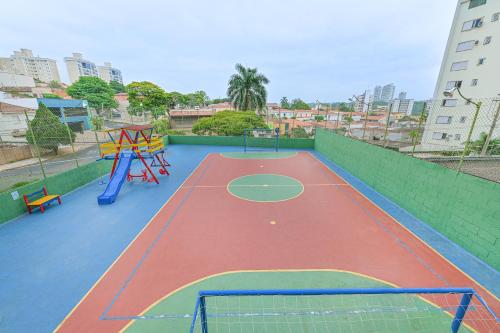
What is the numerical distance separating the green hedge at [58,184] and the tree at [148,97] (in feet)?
73.0

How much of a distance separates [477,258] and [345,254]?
118 inches

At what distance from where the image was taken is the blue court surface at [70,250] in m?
3.85

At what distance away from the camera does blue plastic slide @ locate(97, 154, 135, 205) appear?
763 centimetres

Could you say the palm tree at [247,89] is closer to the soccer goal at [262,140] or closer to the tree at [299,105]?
the soccer goal at [262,140]

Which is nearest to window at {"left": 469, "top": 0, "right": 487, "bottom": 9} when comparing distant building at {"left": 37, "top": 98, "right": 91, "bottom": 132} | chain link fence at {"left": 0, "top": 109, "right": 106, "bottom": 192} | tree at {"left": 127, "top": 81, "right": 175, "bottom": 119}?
chain link fence at {"left": 0, "top": 109, "right": 106, "bottom": 192}

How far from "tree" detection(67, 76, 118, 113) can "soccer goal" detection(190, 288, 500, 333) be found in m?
46.1

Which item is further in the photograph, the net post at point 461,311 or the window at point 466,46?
the window at point 466,46

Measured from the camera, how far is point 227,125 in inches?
760

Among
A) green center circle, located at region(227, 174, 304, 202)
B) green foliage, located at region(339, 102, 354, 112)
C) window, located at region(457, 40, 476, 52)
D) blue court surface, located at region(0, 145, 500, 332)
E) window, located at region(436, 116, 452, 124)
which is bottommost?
blue court surface, located at region(0, 145, 500, 332)

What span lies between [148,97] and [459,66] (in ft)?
117

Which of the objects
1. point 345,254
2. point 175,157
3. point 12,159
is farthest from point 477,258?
point 12,159

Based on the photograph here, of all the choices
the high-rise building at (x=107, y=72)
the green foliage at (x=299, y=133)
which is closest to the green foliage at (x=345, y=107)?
the green foliage at (x=299, y=133)

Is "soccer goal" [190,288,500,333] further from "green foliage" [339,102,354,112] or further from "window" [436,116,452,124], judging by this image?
"window" [436,116,452,124]

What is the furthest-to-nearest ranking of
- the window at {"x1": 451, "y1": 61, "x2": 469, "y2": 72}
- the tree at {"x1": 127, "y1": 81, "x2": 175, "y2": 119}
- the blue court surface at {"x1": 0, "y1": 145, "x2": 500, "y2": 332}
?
the tree at {"x1": 127, "y1": 81, "x2": 175, "y2": 119} < the window at {"x1": 451, "y1": 61, "x2": 469, "y2": 72} < the blue court surface at {"x1": 0, "y1": 145, "x2": 500, "y2": 332}
